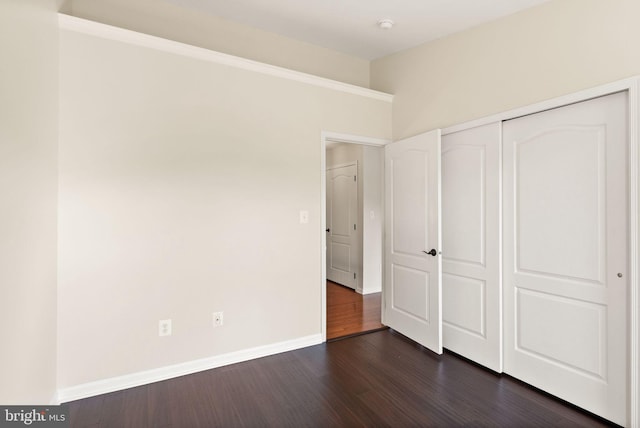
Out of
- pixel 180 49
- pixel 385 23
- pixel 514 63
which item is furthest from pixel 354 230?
pixel 180 49

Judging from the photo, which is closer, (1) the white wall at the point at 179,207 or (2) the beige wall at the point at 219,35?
(1) the white wall at the point at 179,207

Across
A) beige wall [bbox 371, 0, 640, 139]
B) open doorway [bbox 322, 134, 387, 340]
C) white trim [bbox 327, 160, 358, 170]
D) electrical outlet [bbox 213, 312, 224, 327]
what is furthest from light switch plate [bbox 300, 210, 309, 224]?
white trim [bbox 327, 160, 358, 170]

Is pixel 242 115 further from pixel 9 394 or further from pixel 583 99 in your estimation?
pixel 583 99

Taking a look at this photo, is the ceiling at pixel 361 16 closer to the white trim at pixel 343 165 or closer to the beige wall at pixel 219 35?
the beige wall at pixel 219 35

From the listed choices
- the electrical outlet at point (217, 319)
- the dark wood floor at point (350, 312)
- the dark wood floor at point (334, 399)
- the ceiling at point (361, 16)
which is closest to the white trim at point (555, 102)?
the ceiling at point (361, 16)

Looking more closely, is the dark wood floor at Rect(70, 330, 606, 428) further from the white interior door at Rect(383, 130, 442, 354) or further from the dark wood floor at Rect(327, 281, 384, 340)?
the dark wood floor at Rect(327, 281, 384, 340)

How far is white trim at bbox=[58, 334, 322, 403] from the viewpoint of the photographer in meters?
2.11

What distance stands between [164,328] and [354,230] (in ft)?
10.5

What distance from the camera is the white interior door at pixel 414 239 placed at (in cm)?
276

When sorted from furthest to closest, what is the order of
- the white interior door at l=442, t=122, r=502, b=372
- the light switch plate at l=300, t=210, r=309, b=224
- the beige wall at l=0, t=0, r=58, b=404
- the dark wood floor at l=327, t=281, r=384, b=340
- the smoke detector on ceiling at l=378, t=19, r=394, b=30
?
the dark wood floor at l=327, t=281, r=384, b=340 < the light switch plate at l=300, t=210, r=309, b=224 < the smoke detector on ceiling at l=378, t=19, r=394, b=30 < the white interior door at l=442, t=122, r=502, b=372 < the beige wall at l=0, t=0, r=58, b=404

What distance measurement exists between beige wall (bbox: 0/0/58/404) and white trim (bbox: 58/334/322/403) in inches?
7.9

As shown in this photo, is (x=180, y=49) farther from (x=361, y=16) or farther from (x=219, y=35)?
(x=361, y=16)

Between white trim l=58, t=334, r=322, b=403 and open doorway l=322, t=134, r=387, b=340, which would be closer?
white trim l=58, t=334, r=322, b=403

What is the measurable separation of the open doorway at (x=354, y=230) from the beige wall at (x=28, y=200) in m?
2.71
